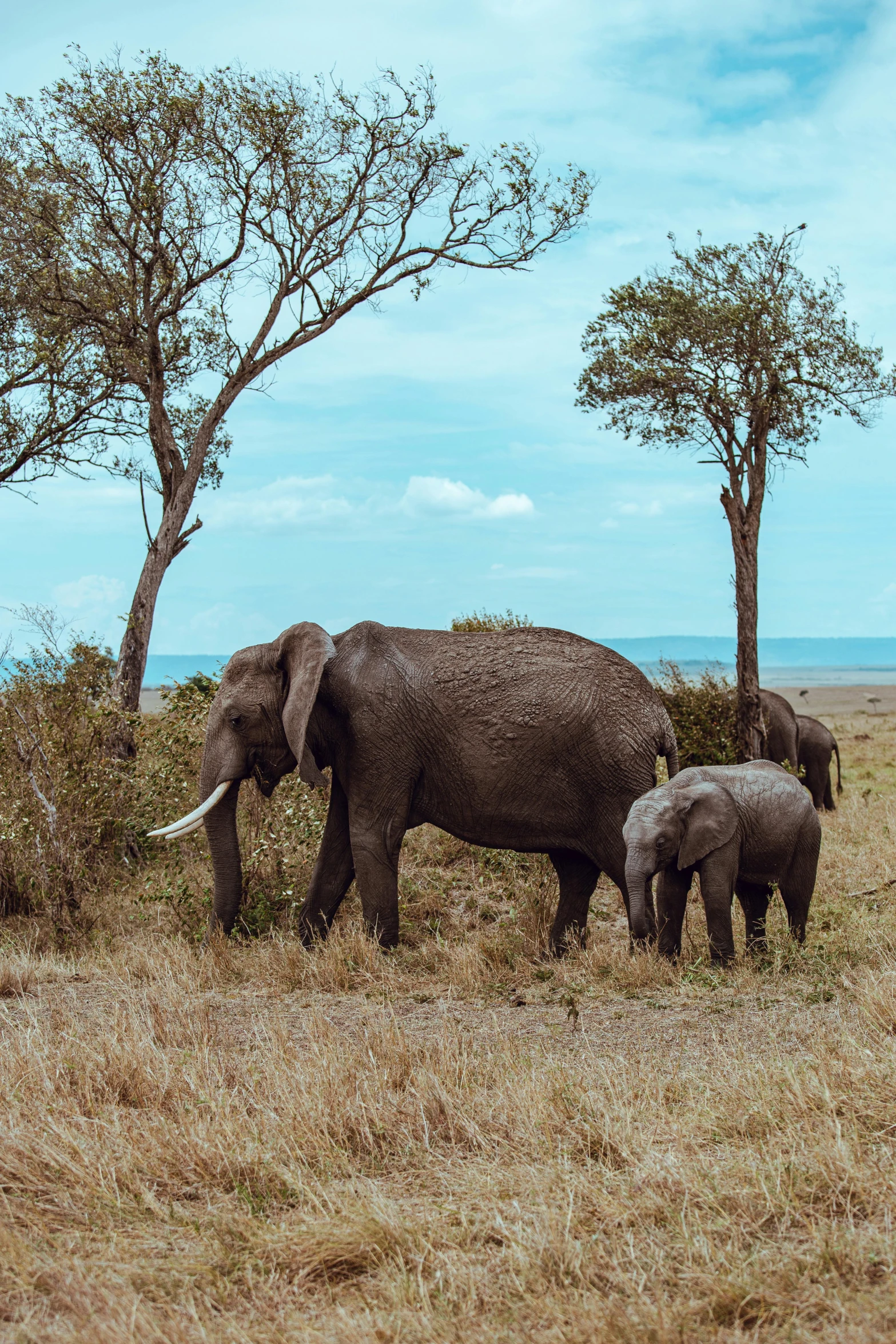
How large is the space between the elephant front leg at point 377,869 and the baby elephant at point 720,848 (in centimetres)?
174

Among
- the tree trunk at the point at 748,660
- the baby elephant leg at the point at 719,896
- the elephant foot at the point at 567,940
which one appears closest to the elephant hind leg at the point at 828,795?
Result: the tree trunk at the point at 748,660

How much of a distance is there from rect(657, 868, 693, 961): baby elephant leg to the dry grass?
0.38 meters

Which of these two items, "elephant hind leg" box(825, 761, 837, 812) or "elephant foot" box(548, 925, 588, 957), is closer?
"elephant foot" box(548, 925, 588, 957)

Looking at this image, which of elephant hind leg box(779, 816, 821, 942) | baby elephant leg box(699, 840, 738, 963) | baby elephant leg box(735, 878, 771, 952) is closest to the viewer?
baby elephant leg box(699, 840, 738, 963)

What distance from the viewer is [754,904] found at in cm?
957

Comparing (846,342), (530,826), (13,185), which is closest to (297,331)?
(13,185)

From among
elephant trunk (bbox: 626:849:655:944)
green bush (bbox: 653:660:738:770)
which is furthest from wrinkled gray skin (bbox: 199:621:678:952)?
green bush (bbox: 653:660:738:770)

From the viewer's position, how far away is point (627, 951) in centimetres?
897

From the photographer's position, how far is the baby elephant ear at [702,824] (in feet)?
28.1

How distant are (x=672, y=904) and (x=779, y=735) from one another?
46.1 feet

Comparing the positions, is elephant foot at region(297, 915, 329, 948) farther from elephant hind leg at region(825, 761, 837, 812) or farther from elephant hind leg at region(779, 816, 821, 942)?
elephant hind leg at region(825, 761, 837, 812)

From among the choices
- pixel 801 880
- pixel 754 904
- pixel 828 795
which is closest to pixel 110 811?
pixel 754 904

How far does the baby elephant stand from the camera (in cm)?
851

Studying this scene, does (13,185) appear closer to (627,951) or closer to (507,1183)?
(627,951)
